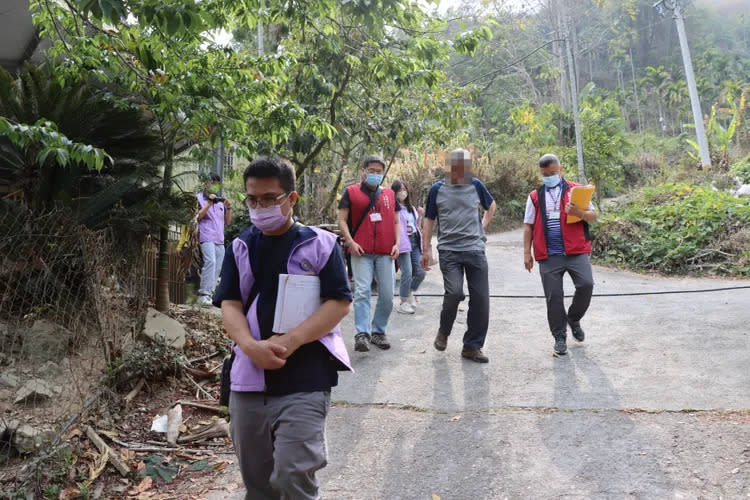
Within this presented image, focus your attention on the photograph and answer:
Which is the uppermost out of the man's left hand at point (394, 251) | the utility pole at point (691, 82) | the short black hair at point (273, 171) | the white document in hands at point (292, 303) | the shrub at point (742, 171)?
the utility pole at point (691, 82)

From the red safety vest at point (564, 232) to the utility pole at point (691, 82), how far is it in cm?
1606

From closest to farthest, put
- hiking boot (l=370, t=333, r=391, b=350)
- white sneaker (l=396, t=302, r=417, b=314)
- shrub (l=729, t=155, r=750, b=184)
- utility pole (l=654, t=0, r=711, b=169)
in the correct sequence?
hiking boot (l=370, t=333, r=391, b=350) → white sneaker (l=396, t=302, r=417, b=314) → shrub (l=729, t=155, r=750, b=184) → utility pole (l=654, t=0, r=711, b=169)

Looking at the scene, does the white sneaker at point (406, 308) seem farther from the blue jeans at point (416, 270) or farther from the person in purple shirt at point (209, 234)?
the person in purple shirt at point (209, 234)

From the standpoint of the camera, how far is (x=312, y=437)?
247cm

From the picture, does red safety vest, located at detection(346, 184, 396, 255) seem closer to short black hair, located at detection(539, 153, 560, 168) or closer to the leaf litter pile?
short black hair, located at detection(539, 153, 560, 168)

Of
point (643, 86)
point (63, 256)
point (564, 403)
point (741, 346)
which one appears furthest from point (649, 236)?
point (643, 86)

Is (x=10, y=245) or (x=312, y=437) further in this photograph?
(x=10, y=245)

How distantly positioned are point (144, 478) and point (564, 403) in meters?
2.95

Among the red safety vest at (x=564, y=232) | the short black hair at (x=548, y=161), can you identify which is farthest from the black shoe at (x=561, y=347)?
the short black hair at (x=548, y=161)

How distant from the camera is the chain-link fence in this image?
415 cm

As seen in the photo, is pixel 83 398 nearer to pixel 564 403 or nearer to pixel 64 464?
pixel 64 464

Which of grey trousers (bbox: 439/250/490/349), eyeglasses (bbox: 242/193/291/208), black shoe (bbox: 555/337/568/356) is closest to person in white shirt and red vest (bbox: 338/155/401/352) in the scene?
grey trousers (bbox: 439/250/490/349)

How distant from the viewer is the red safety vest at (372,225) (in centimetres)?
607

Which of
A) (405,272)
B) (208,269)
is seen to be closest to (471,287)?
(405,272)
